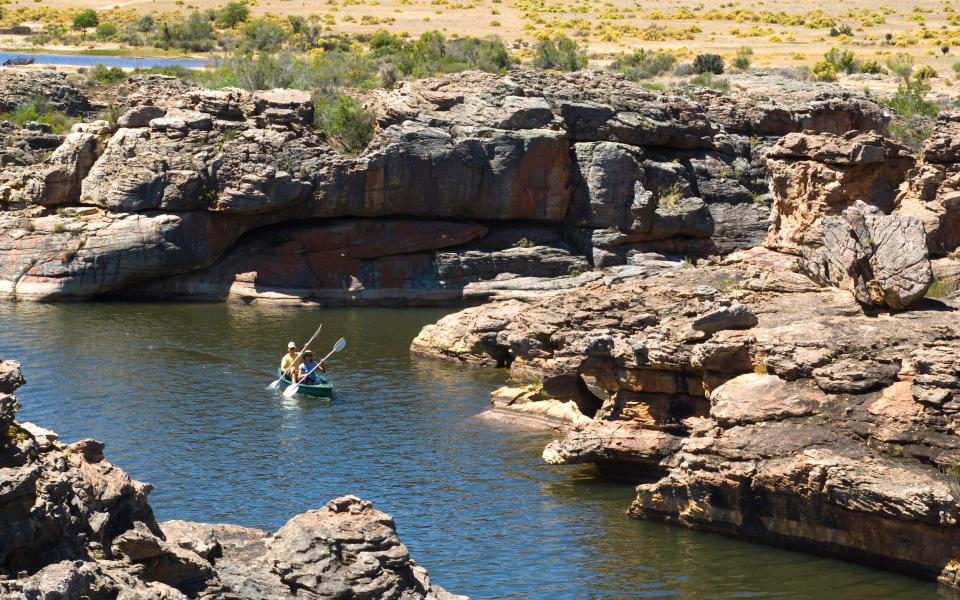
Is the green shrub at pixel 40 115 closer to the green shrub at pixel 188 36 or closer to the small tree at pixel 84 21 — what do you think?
the green shrub at pixel 188 36

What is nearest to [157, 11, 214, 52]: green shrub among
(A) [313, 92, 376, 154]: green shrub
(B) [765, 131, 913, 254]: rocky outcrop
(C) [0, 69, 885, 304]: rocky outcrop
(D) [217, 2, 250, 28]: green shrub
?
(D) [217, 2, 250, 28]: green shrub

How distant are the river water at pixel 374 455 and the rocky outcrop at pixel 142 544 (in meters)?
6.64

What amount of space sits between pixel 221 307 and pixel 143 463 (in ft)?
72.0

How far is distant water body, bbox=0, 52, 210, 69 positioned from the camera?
314 ft

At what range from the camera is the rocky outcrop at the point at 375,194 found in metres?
53.2

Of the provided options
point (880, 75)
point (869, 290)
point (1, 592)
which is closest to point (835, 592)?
point (869, 290)

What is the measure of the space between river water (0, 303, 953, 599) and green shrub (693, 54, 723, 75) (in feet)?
149

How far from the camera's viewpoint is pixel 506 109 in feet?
189

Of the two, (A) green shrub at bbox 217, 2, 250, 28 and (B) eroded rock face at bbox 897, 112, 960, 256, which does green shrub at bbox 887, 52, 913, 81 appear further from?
(A) green shrub at bbox 217, 2, 250, 28

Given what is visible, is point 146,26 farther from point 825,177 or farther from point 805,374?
point 805,374

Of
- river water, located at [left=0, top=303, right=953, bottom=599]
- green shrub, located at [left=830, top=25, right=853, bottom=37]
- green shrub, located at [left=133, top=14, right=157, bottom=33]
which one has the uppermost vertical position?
green shrub, located at [left=830, top=25, right=853, bottom=37]

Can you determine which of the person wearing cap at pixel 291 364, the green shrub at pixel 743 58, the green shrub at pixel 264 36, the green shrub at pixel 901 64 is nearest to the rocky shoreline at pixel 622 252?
the person wearing cap at pixel 291 364

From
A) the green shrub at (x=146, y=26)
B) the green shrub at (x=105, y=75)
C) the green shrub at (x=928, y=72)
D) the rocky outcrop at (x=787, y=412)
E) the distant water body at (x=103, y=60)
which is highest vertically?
the green shrub at (x=146, y=26)

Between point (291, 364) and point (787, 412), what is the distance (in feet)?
61.4
